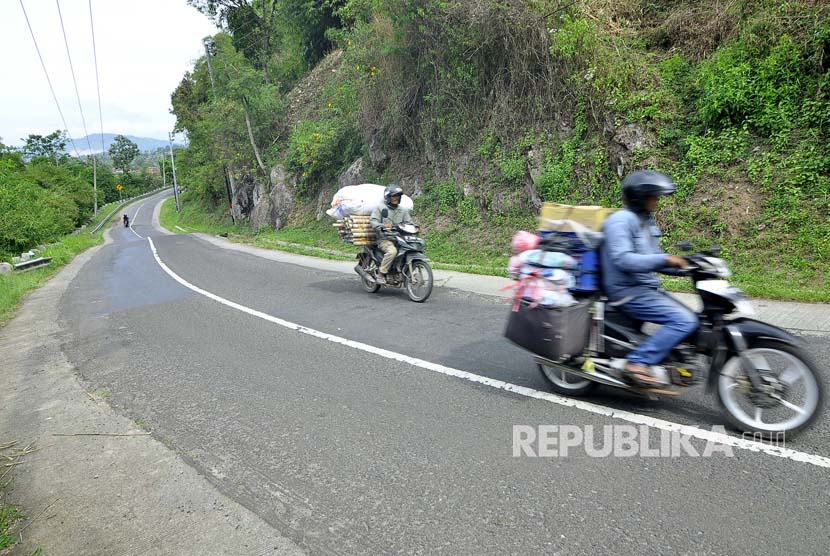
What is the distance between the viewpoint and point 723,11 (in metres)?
10.9

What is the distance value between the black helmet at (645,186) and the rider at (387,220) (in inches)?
218

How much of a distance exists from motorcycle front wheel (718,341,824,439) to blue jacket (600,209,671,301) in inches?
32.5

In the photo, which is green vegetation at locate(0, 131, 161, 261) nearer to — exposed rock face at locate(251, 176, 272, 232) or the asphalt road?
exposed rock face at locate(251, 176, 272, 232)

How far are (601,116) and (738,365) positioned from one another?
30.5 feet

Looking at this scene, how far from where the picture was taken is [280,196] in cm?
2666

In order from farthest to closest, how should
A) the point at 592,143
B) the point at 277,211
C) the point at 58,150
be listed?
the point at 58,150
the point at 277,211
the point at 592,143

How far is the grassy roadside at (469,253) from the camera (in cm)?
738

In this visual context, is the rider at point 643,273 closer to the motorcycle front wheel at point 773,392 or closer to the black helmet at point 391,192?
the motorcycle front wheel at point 773,392

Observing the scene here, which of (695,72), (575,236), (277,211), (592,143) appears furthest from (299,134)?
(575,236)

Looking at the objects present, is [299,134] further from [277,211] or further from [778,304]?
[778,304]

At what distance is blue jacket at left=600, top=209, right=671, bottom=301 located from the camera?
3861mm

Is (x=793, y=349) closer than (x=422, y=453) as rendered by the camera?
Yes

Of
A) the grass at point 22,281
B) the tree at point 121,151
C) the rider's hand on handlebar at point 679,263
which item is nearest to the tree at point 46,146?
the tree at point 121,151

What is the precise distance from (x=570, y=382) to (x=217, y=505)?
3.01 metres
